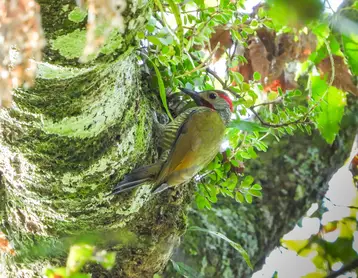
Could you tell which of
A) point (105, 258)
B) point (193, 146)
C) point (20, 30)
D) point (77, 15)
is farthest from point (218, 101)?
point (20, 30)

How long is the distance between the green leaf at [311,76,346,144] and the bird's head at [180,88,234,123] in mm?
196

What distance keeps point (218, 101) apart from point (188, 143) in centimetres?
18

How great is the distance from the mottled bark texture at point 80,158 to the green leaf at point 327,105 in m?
0.34

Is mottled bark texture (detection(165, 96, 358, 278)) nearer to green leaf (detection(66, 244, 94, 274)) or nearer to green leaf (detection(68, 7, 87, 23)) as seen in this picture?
green leaf (detection(66, 244, 94, 274))

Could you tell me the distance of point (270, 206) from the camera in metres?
1.73

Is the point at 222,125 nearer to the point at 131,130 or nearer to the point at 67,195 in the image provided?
the point at 131,130

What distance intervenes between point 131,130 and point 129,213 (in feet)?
0.58

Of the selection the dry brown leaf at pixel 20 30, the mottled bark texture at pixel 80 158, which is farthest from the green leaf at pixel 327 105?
the dry brown leaf at pixel 20 30

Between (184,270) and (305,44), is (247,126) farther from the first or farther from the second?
(184,270)

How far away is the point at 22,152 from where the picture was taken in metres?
0.87

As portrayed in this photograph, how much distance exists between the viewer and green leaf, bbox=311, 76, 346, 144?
4.04ft

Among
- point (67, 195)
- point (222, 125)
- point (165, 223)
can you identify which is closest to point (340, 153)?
point (222, 125)

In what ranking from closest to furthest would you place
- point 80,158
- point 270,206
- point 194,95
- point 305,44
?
point 80,158, point 194,95, point 305,44, point 270,206

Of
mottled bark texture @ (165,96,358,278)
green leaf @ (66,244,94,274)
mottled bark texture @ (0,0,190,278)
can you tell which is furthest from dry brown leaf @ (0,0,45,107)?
mottled bark texture @ (165,96,358,278)
